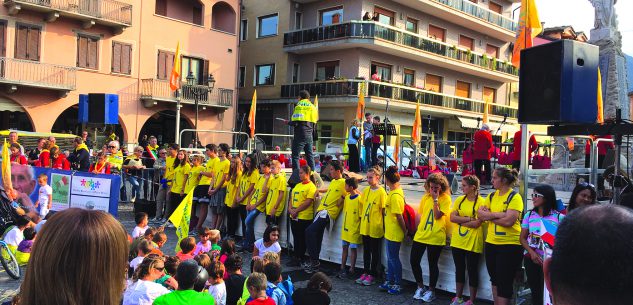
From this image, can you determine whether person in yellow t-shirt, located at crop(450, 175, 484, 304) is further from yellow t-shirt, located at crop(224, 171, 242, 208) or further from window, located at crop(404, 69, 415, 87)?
window, located at crop(404, 69, 415, 87)

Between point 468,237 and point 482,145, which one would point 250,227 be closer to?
point 468,237

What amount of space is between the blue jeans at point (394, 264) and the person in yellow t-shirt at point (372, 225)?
372mm

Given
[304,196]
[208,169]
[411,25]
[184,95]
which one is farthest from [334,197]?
[411,25]

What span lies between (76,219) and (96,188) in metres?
9.99

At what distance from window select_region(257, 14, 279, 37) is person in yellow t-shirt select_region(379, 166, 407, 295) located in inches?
1036

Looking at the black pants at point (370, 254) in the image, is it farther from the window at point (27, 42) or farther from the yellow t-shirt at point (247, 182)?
the window at point (27, 42)

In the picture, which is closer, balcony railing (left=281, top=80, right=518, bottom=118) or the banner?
the banner

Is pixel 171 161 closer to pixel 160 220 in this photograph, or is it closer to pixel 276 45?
pixel 160 220

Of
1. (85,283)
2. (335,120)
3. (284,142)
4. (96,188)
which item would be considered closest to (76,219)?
(85,283)

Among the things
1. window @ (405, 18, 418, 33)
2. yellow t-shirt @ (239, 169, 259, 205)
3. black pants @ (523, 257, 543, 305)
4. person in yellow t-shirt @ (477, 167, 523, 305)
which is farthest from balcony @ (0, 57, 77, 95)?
black pants @ (523, 257, 543, 305)

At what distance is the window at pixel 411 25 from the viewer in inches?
1271

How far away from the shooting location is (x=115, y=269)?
180cm

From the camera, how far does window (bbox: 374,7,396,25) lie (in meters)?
30.6

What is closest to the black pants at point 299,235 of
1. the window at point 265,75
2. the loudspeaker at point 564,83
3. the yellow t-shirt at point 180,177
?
the yellow t-shirt at point 180,177
